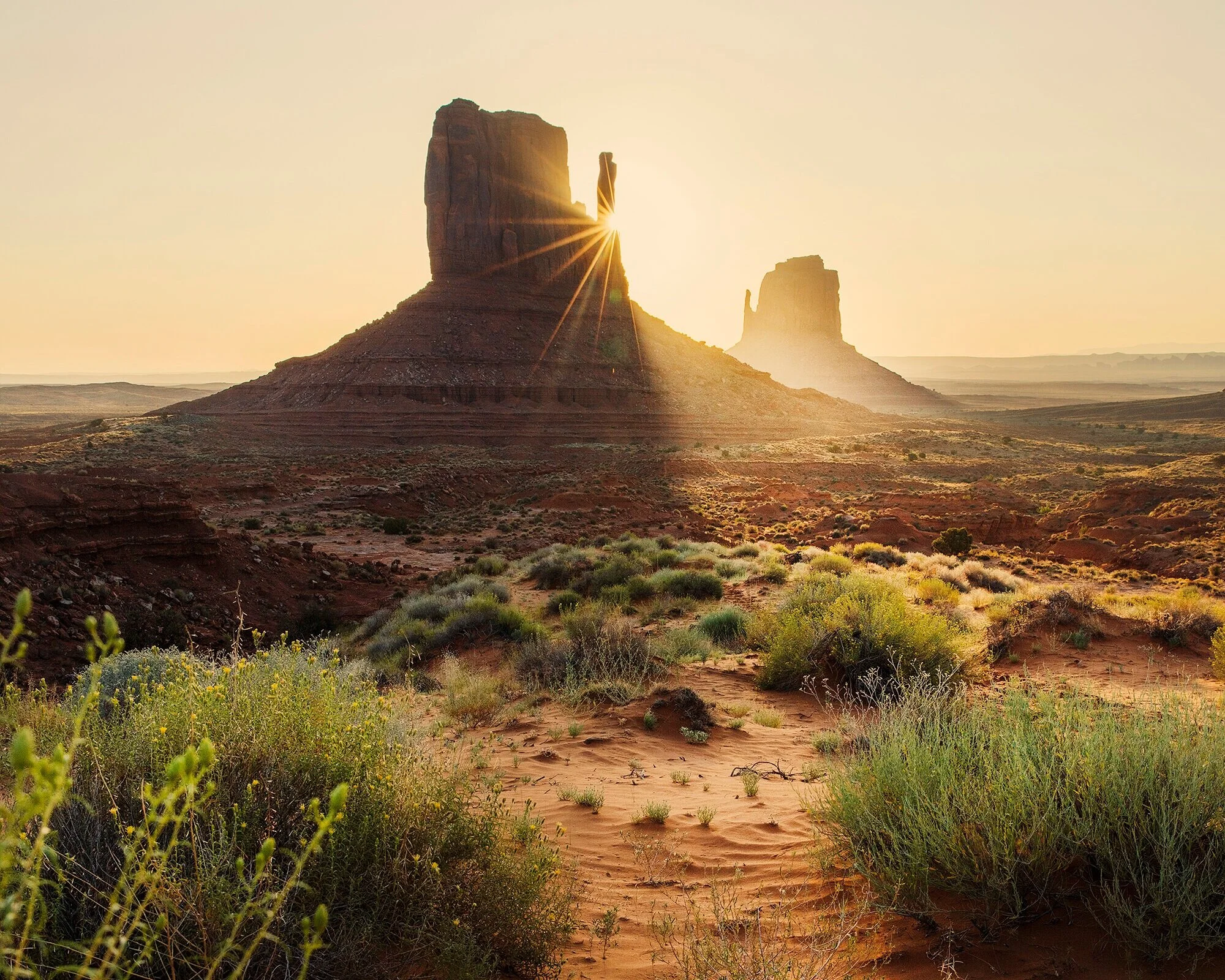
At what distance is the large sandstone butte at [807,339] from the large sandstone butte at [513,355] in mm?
56497

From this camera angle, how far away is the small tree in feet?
61.4

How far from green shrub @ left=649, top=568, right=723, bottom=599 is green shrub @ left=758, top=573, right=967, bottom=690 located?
3907mm

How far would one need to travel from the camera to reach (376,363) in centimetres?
6562

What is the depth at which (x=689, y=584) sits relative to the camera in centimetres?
1312

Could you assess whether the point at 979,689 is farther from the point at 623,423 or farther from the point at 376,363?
the point at 376,363

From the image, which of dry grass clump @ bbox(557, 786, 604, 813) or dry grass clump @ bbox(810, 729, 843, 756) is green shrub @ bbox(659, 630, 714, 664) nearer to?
dry grass clump @ bbox(810, 729, 843, 756)

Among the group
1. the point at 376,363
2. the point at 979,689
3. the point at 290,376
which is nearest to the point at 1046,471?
the point at 979,689

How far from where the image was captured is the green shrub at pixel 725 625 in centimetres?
1002

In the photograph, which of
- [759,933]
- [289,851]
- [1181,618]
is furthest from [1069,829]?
[1181,618]

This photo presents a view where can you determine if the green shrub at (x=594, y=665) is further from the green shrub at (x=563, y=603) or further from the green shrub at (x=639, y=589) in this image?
the green shrub at (x=639, y=589)

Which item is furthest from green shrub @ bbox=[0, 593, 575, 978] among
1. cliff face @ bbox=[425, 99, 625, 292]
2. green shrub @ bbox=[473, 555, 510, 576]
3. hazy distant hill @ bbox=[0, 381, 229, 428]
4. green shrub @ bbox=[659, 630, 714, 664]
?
hazy distant hill @ bbox=[0, 381, 229, 428]

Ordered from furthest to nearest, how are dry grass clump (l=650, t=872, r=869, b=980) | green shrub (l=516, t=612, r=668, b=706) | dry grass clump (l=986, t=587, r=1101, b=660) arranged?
dry grass clump (l=986, t=587, r=1101, b=660)
green shrub (l=516, t=612, r=668, b=706)
dry grass clump (l=650, t=872, r=869, b=980)

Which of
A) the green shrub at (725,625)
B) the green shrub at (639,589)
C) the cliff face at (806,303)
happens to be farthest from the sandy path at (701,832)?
the cliff face at (806,303)

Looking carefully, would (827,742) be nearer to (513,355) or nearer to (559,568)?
(559,568)
